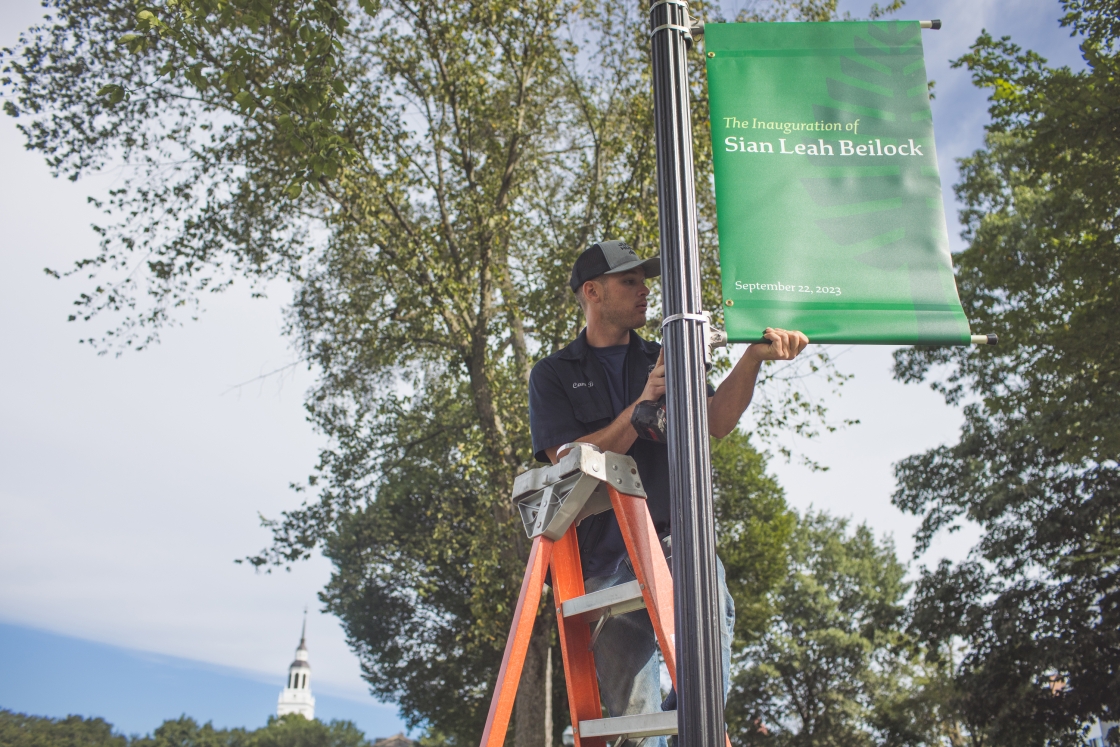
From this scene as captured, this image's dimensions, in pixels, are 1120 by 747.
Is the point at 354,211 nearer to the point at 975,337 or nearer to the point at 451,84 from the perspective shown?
the point at 451,84

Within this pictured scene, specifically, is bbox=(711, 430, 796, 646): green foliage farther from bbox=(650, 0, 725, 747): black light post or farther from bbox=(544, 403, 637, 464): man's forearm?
bbox=(650, 0, 725, 747): black light post

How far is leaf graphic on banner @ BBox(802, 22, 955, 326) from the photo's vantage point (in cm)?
243

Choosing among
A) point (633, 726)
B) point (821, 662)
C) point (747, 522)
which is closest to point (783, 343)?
point (633, 726)

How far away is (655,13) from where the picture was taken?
247 cm

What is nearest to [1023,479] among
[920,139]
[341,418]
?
[341,418]

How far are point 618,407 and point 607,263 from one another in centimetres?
56

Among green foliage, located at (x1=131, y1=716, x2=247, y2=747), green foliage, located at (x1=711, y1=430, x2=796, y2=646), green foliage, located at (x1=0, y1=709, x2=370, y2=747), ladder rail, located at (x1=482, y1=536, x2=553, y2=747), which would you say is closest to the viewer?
ladder rail, located at (x1=482, y1=536, x2=553, y2=747)

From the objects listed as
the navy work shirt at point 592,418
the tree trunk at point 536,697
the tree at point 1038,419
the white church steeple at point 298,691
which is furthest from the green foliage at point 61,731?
the white church steeple at point 298,691

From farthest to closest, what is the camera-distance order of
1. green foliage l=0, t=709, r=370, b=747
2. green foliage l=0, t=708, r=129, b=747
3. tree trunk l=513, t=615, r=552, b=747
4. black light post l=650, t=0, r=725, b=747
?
green foliage l=0, t=709, r=370, b=747 < green foliage l=0, t=708, r=129, b=747 < tree trunk l=513, t=615, r=552, b=747 < black light post l=650, t=0, r=725, b=747

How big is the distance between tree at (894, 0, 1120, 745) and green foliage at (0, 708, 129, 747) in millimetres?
44182

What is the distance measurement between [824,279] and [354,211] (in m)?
10.2

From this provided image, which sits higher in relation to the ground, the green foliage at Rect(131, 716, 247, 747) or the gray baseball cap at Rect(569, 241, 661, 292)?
the gray baseball cap at Rect(569, 241, 661, 292)

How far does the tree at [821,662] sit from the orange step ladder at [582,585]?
26.2 metres

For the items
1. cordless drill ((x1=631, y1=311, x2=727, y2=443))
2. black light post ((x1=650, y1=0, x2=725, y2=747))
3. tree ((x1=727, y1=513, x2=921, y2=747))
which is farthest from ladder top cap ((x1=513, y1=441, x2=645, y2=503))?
tree ((x1=727, y1=513, x2=921, y2=747))
